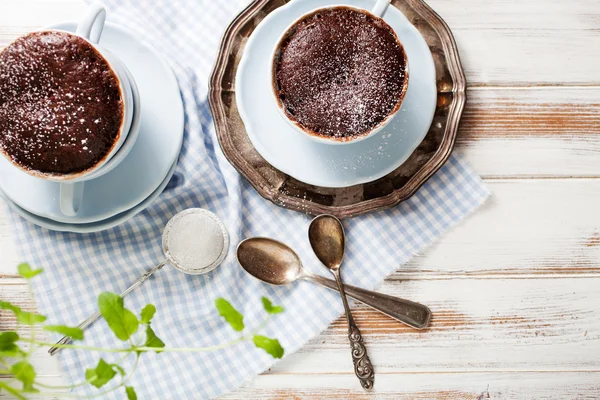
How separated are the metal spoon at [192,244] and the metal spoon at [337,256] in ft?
Answer: 0.77

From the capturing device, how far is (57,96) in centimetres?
111

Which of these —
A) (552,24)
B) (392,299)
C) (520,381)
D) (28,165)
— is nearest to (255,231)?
(392,299)

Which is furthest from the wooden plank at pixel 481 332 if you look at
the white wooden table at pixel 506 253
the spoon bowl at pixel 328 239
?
the spoon bowl at pixel 328 239

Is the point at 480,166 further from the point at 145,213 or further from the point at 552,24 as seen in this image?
the point at 145,213

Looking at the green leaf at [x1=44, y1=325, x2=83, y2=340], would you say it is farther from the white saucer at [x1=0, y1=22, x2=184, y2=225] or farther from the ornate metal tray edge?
the ornate metal tray edge

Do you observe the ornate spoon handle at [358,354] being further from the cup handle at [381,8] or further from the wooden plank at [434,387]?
the cup handle at [381,8]

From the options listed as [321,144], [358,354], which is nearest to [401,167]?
[321,144]

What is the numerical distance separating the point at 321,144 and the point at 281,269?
0.33 meters

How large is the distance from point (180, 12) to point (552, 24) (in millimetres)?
949

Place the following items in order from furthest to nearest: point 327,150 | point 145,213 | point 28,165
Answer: point 145,213
point 327,150
point 28,165

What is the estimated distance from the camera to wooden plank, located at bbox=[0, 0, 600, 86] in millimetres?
1420

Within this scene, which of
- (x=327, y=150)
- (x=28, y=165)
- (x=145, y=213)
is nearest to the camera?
(x=28, y=165)

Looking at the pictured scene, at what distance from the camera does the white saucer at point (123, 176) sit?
1.28 m

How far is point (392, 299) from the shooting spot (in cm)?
143
